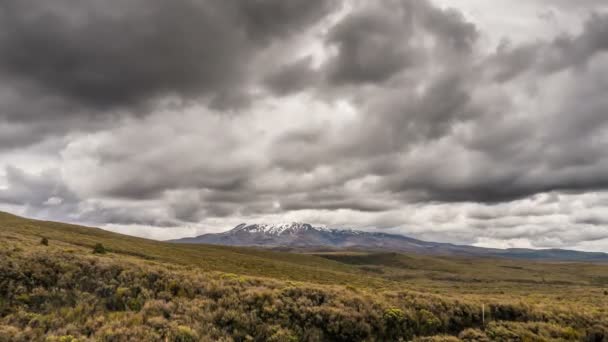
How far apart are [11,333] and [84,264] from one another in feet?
19.1

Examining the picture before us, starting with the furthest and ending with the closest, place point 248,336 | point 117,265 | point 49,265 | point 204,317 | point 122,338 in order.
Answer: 1. point 117,265
2. point 49,265
3. point 204,317
4. point 248,336
5. point 122,338

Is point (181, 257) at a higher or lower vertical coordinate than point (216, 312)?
lower

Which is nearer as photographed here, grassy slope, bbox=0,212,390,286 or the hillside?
the hillside

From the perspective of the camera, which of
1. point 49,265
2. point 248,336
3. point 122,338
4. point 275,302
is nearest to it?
point 122,338

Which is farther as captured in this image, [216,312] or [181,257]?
[181,257]

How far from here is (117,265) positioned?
17469mm

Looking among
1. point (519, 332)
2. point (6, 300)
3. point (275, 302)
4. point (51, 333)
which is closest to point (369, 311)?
point (275, 302)

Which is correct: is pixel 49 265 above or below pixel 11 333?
above

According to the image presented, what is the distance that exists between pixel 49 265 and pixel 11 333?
5.79 m

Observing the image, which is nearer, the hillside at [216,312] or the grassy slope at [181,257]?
the hillside at [216,312]

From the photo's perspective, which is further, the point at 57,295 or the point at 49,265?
the point at 49,265

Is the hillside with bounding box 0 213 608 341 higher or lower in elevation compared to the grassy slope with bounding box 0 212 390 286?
higher

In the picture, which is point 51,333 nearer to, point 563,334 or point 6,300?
point 6,300

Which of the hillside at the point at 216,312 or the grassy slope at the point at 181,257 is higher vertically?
the hillside at the point at 216,312
